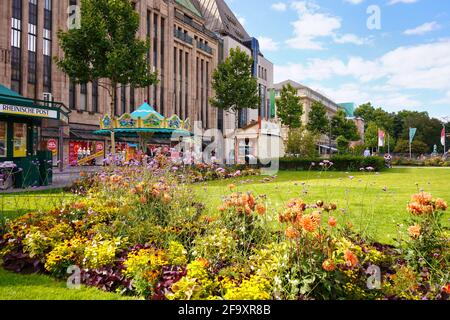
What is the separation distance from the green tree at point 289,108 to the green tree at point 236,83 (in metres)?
13.3

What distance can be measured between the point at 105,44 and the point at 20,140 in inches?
311

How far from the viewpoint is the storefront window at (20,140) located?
1486cm

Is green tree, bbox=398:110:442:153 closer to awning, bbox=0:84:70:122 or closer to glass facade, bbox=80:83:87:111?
glass facade, bbox=80:83:87:111

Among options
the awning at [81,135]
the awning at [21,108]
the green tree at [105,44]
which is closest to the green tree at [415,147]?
the awning at [81,135]

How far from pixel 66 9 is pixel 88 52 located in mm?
18705

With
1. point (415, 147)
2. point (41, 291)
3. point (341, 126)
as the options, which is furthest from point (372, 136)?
point (41, 291)

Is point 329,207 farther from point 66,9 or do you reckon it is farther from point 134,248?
point 66,9

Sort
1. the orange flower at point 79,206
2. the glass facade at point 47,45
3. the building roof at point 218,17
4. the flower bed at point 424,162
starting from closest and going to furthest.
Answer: the orange flower at point 79,206
the glass facade at point 47,45
the flower bed at point 424,162
the building roof at point 218,17

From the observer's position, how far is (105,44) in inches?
811

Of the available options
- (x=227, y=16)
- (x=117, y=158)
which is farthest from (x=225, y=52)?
(x=117, y=158)

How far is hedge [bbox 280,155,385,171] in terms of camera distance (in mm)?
30703

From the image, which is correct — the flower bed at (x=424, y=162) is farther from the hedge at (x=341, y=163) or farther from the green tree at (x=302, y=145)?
the hedge at (x=341, y=163)

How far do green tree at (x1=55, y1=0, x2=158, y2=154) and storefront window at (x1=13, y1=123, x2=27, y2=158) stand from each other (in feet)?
19.0
